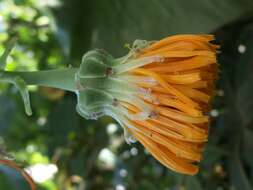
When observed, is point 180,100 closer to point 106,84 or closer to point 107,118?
point 106,84

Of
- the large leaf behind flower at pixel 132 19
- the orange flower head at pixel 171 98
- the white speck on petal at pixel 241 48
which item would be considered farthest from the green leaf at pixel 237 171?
the orange flower head at pixel 171 98

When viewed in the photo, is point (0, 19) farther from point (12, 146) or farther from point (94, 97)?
point (94, 97)

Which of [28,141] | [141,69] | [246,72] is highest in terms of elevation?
[141,69]

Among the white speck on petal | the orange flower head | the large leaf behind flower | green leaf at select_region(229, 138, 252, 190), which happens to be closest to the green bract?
the orange flower head

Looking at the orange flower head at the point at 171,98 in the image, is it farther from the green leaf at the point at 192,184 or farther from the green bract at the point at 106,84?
the green leaf at the point at 192,184

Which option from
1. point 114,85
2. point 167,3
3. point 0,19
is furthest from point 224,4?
point 0,19

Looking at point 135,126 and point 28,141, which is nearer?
point 135,126
